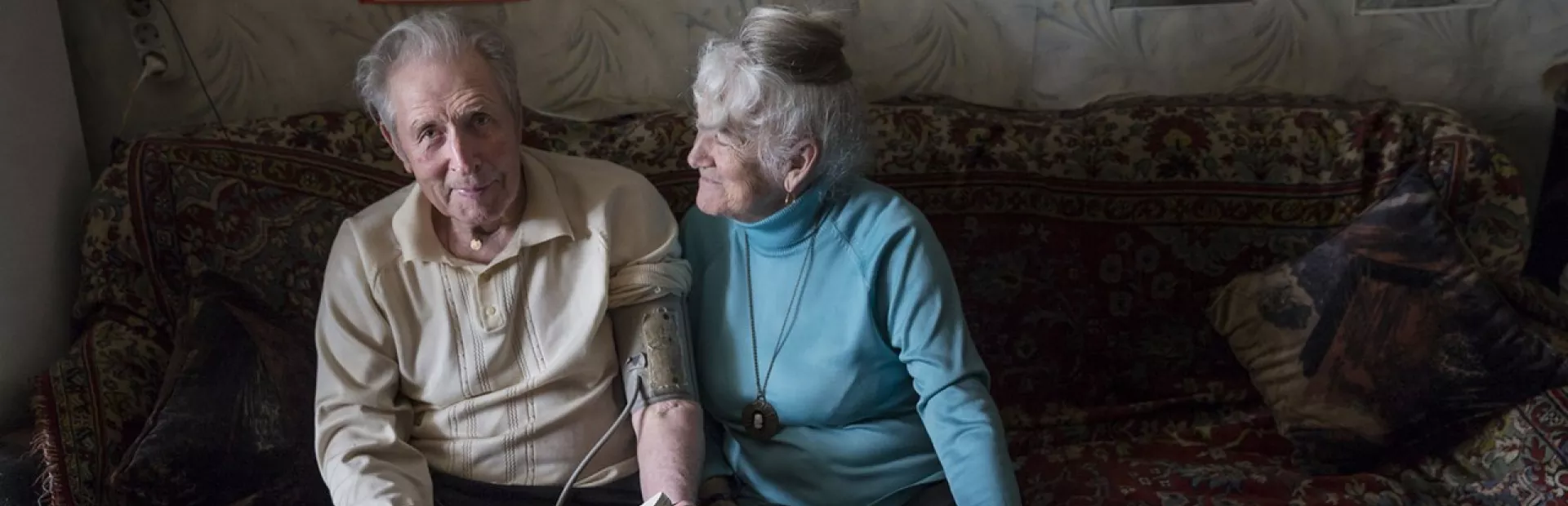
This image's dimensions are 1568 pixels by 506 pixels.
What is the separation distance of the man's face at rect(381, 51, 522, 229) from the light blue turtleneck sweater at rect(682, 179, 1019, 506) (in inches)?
12.8

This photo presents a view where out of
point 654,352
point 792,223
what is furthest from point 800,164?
point 654,352

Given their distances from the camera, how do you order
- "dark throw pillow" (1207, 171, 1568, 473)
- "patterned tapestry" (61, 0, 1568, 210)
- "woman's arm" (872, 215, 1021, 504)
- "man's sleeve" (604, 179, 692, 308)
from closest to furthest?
1. "woman's arm" (872, 215, 1021, 504)
2. "man's sleeve" (604, 179, 692, 308)
3. "dark throw pillow" (1207, 171, 1568, 473)
4. "patterned tapestry" (61, 0, 1568, 210)

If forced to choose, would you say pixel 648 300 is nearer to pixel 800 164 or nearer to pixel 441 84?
pixel 800 164

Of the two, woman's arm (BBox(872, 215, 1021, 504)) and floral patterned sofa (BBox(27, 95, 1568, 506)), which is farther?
floral patterned sofa (BBox(27, 95, 1568, 506))

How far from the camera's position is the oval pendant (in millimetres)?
1539

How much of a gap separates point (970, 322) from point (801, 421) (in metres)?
0.52

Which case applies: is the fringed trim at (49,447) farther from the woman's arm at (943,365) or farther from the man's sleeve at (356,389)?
the woman's arm at (943,365)

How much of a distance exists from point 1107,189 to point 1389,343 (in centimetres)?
51

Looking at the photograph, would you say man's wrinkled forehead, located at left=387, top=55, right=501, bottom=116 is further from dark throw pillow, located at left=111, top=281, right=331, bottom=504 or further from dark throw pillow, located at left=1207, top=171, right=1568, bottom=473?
dark throw pillow, located at left=1207, top=171, right=1568, bottom=473

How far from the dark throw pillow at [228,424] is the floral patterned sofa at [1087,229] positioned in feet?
0.31

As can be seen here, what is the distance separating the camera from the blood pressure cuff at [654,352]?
1.48 m

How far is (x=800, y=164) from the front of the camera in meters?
1.45

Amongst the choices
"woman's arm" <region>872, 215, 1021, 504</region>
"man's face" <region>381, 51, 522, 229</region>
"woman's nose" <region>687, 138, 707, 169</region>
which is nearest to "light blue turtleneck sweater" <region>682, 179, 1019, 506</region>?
"woman's arm" <region>872, 215, 1021, 504</region>

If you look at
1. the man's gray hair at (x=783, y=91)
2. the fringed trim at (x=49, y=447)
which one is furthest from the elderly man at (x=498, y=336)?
the fringed trim at (x=49, y=447)
